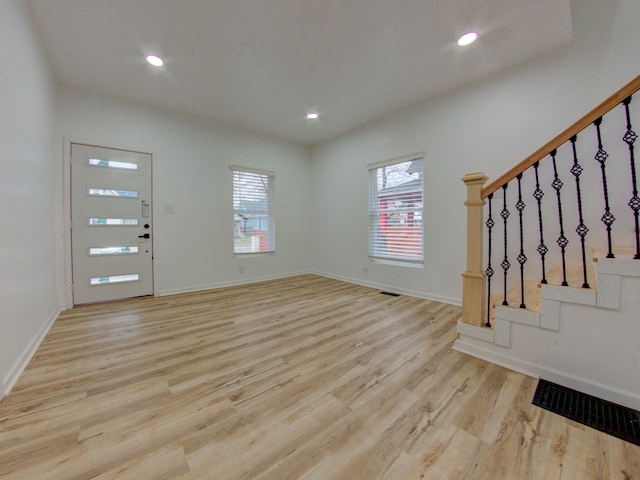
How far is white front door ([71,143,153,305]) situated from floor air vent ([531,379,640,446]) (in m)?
4.66

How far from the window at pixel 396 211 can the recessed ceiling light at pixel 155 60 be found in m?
3.18

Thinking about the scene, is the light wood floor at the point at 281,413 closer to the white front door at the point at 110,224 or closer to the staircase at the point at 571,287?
the staircase at the point at 571,287

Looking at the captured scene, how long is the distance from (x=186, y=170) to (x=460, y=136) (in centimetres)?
411

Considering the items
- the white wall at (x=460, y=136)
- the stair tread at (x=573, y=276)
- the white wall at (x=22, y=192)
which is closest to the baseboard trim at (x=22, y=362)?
the white wall at (x=22, y=192)

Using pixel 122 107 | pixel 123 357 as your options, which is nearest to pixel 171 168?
pixel 122 107

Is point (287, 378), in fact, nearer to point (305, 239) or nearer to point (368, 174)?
point (368, 174)

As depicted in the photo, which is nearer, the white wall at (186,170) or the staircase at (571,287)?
the staircase at (571,287)

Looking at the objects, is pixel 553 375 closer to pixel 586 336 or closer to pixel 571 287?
pixel 586 336

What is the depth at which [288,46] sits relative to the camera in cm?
260

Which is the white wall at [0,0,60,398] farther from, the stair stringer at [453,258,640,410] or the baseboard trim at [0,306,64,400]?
the stair stringer at [453,258,640,410]

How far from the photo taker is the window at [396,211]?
393cm

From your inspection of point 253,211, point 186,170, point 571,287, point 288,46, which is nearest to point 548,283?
point 571,287

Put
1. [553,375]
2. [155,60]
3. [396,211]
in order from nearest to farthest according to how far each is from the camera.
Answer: [553,375] < [155,60] < [396,211]

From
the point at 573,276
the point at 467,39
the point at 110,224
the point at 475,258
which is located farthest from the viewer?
the point at 110,224
